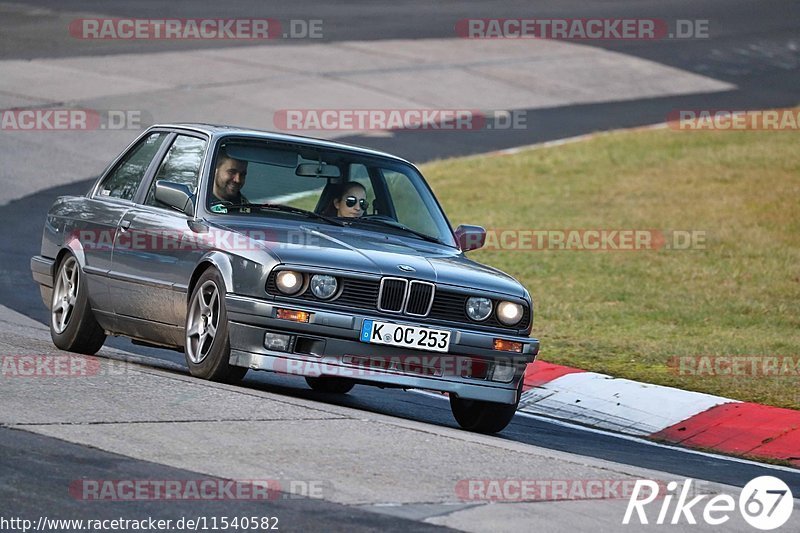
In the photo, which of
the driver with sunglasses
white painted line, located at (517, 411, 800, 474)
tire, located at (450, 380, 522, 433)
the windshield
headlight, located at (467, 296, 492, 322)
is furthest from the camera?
the driver with sunglasses

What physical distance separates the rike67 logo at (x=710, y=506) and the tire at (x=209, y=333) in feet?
8.53

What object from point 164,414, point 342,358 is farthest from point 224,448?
point 342,358

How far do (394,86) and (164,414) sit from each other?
792 inches

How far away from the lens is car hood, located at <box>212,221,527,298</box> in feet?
28.1

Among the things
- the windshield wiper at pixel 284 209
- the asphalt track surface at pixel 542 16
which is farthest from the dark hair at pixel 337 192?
the asphalt track surface at pixel 542 16

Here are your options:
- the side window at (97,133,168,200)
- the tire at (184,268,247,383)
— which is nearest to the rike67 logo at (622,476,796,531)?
the tire at (184,268,247,383)

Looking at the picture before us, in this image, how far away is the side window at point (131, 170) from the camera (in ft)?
33.7

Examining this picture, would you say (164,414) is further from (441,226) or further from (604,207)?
(604,207)

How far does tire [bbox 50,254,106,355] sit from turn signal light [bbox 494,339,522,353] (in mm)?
2839

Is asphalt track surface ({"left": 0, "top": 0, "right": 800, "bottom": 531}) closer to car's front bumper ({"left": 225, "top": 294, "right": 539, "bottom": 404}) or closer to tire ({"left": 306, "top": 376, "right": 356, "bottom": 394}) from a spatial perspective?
tire ({"left": 306, "top": 376, "right": 356, "bottom": 394})

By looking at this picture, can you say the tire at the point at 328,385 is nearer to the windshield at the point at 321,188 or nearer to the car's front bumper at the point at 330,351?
the windshield at the point at 321,188

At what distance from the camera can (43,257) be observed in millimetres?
10781

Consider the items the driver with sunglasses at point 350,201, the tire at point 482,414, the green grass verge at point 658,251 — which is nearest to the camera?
the tire at point 482,414

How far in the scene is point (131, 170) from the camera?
1041 cm
